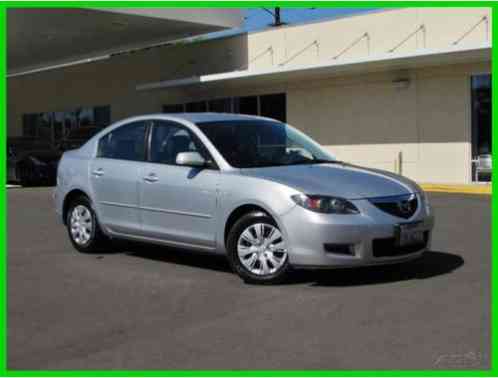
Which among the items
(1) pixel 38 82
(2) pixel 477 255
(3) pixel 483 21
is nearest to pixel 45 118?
(1) pixel 38 82

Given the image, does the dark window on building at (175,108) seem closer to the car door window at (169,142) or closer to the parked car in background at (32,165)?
the parked car in background at (32,165)

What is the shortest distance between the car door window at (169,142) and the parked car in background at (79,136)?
21240 millimetres

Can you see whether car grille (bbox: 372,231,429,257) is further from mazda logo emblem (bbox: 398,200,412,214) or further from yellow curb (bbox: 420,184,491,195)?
yellow curb (bbox: 420,184,491,195)

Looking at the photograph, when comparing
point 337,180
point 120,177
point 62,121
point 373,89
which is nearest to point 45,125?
point 62,121

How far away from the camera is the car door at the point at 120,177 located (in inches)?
315

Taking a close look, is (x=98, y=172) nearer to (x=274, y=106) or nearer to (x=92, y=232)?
(x=92, y=232)

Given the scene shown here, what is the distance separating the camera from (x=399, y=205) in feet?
22.1

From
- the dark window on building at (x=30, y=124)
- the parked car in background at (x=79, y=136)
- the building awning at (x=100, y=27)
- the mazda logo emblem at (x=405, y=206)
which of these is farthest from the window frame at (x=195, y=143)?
the dark window on building at (x=30, y=124)

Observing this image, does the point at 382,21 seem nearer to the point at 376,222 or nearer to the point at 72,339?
the point at 376,222

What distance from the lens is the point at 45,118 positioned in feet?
112

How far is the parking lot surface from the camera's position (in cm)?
464

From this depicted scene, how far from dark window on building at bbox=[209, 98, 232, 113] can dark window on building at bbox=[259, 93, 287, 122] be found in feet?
4.41

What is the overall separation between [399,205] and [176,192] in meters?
2.23

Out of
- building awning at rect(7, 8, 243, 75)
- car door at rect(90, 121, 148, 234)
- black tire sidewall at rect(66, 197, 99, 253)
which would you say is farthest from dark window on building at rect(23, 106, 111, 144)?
car door at rect(90, 121, 148, 234)
